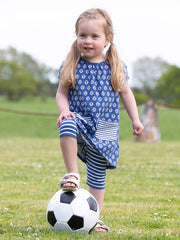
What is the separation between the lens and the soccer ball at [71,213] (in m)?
3.82

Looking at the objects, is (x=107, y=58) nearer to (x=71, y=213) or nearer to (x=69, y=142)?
(x=69, y=142)

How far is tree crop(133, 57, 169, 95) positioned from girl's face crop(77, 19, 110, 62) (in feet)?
183

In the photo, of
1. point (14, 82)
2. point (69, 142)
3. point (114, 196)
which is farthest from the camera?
point (14, 82)

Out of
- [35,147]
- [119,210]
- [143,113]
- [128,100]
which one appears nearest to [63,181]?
[128,100]

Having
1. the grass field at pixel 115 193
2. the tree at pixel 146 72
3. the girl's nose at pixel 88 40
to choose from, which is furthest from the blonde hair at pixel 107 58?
the tree at pixel 146 72

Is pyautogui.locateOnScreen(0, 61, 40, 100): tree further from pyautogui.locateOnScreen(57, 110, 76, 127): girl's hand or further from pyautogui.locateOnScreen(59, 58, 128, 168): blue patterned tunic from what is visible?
pyautogui.locateOnScreen(57, 110, 76, 127): girl's hand

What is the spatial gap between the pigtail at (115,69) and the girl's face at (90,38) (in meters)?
0.20

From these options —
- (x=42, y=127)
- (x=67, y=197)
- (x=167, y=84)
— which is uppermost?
(x=67, y=197)

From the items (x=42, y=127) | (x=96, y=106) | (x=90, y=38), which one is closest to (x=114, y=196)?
(x=96, y=106)

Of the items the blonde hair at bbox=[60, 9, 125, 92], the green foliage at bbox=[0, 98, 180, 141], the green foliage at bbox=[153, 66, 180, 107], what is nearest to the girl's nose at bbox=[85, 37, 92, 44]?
the blonde hair at bbox=[60, 9, 125, 92]

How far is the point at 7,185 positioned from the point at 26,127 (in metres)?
17.0

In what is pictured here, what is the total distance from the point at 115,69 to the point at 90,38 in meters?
0.44

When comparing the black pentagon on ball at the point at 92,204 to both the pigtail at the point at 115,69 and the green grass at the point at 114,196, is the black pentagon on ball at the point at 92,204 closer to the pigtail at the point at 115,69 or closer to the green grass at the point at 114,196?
the green grass at the point at 114,196

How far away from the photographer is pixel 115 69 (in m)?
4.35
